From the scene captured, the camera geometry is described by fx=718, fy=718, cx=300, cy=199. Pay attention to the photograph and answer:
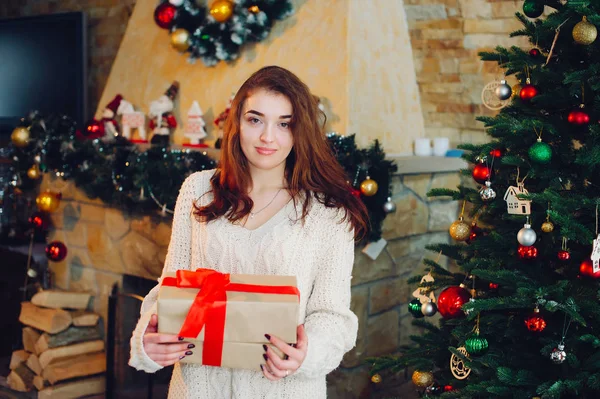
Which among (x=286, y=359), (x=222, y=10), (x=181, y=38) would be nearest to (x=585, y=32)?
(x=286, y=359)

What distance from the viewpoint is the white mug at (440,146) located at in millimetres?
3412

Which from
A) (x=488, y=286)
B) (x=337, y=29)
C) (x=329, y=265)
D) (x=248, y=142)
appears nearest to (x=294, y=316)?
(x=329, y=265)

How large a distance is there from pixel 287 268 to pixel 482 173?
75 cm

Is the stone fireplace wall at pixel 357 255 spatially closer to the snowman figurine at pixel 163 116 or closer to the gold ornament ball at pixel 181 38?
the snowman figurine at pixel 163 116

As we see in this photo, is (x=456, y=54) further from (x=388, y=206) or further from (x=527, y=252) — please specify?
(x=527, y=252)

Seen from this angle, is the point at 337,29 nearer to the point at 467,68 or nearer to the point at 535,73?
the point at 467,68

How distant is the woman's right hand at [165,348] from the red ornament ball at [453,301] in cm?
93

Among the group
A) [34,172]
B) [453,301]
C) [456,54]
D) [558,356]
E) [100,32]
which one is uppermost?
[100,32]

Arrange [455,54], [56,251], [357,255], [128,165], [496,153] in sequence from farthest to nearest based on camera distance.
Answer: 1. [56,251]
2. [455,54]
3. [128,165]
4. [357,255]
5. [496,153]

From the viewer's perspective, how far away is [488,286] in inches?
84.1

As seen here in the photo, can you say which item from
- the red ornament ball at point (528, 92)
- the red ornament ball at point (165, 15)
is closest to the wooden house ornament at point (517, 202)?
the red ornament ball at point (528, 92)

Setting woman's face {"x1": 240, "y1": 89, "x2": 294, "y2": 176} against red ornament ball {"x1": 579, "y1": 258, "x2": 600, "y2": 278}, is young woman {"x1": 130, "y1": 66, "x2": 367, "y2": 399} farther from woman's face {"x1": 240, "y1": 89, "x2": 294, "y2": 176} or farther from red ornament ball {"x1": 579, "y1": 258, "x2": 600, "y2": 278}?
red ornament ball {"x1": 579, "y1": 258, "x2": 600, "y2": 278}

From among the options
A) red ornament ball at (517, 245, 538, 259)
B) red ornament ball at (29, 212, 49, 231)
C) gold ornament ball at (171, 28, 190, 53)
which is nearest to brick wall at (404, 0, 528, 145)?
gold ornament ball at (171, 28, 190, 53)

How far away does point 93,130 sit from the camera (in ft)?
11.6
